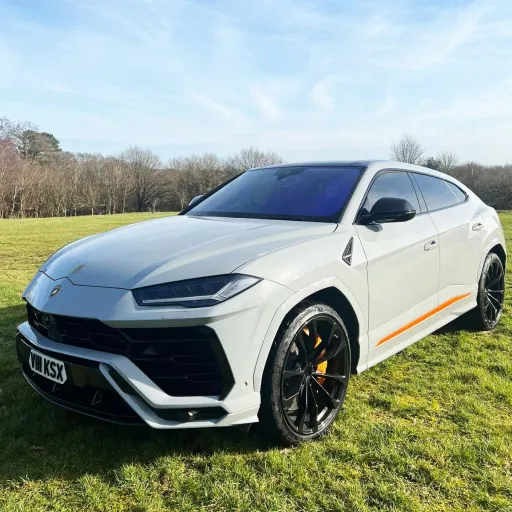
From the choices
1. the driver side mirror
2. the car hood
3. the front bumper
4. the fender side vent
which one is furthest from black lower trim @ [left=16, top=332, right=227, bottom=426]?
the driver side mirror

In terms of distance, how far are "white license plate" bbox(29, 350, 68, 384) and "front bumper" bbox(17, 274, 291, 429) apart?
41 mm

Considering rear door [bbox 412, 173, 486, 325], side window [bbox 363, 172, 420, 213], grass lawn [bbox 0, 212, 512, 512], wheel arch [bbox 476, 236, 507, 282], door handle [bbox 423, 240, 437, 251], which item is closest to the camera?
grass lawn [bbox 0, 212, 512, 512]

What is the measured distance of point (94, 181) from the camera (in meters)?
68.6

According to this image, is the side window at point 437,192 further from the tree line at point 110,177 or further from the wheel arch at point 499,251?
the tree line at point 110,177

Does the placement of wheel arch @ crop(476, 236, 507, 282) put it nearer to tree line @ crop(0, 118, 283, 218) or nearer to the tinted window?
the tinted window

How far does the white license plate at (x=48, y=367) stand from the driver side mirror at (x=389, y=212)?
79.2 inches

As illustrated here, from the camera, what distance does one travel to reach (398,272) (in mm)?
3291

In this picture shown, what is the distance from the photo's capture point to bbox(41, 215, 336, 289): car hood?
238 cm

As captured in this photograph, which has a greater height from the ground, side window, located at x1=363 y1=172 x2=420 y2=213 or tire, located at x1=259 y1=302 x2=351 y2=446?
side window, located at x1=363 y1=172 x2=420 y2=213

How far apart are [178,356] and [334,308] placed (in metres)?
1.10

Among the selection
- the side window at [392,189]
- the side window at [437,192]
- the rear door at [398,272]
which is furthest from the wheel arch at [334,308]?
the side window at [437,192]

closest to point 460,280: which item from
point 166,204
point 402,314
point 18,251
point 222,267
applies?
point 402,314

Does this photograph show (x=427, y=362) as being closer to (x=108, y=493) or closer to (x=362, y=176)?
(x=362, y=176)

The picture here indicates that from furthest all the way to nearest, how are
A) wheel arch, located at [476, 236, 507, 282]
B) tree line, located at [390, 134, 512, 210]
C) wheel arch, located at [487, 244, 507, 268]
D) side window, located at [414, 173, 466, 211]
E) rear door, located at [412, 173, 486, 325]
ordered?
1. tree line, located at [390, 134, 512, 210]
2. wheel arch, located at [487, 244, 507, 268]
3. wheel arch, located at [476, 236, 507, 282]
4. side window, located at [414, 173, 466, 211]
5. rear door, located at [412, 173, 486, 325]
